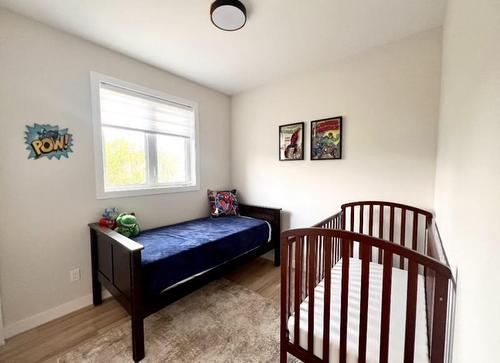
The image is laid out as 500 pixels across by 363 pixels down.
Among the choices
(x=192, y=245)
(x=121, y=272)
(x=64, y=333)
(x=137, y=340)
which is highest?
(x=192, y=245)

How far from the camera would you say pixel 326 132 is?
7.82ft

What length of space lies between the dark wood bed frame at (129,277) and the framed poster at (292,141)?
1268mm

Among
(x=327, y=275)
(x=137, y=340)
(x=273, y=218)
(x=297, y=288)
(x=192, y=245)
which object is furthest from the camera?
(x=273, y=218)

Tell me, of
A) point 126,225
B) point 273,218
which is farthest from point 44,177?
point 273,218

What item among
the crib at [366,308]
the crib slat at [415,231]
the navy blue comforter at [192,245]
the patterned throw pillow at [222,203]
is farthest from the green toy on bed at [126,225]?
the crib slat at [415,231]

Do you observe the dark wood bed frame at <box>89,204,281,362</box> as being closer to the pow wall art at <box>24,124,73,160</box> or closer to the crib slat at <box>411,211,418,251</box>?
the pow wall art at <box>24,124,73,160</box>

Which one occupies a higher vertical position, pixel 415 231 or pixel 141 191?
pixel 141 191

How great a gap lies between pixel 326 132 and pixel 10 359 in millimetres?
3143

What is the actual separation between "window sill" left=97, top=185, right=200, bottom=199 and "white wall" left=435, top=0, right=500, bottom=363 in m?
2.51

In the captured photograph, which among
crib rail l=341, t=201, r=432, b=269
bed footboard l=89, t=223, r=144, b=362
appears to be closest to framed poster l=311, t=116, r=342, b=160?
crib rail l=341, t=201, r=432, b=269

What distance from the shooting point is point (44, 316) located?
1.77m

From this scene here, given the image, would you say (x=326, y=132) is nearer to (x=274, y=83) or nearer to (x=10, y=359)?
(x=274, y=83)

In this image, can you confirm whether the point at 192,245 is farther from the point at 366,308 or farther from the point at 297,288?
the point at 366,308

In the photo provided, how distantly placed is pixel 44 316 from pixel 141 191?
1.26 m
